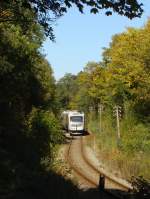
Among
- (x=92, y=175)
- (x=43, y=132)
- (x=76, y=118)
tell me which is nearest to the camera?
(x=92, y=175)

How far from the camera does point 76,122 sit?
239 ft

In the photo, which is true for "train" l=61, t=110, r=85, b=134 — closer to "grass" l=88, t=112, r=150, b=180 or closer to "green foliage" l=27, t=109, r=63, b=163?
"grass" l=88, t=112, r=150, b=180

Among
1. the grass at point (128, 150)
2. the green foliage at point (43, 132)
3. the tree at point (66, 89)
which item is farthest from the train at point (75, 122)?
the tree at point (66, 89)

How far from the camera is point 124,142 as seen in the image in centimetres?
4653

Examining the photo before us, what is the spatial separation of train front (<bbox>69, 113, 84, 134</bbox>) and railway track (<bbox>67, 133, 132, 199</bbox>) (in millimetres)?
15591

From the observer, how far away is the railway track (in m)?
22.2

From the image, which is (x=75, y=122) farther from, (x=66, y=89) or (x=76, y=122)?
(x=66, y=89)

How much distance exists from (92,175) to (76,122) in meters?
38.2

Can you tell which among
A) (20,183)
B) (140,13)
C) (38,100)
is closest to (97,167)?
(38,100)

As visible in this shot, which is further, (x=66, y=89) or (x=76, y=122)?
(x=66, y=89)

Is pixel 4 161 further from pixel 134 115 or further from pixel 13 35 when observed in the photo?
pixel 134 115

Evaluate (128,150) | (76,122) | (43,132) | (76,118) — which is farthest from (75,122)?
(43,132)

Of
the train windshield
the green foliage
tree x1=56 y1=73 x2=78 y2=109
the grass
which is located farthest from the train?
tree x1=56 y1=73 x2=78 y2=109

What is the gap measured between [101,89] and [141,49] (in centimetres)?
3445
